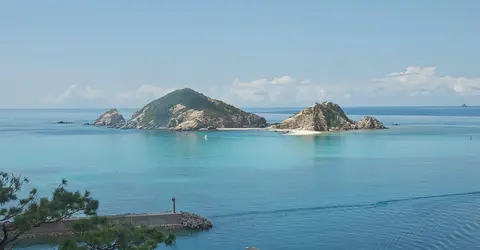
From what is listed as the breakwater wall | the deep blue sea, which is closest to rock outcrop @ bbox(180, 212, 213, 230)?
the breakwater wall

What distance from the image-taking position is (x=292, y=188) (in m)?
67.2

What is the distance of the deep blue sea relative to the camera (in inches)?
1718

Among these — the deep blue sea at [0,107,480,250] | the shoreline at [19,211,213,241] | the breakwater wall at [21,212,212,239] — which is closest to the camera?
the deep blue sea at [0,107,480,250]

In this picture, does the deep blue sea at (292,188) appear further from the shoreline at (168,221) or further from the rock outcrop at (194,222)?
the shoreline at (168,221)

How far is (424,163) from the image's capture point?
95.1 m

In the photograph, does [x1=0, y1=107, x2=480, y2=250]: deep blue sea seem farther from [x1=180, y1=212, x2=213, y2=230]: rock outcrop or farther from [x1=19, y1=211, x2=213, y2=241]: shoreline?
[x1=19, y1=211, x2=213, y2=241]: shoreline

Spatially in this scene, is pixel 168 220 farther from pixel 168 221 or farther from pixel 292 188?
pixel 292 188

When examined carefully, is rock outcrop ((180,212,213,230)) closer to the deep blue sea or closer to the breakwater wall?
the breakwater wall

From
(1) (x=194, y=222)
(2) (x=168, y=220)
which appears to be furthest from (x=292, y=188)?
(2) (x=168, y=220)

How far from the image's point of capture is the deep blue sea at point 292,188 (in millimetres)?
43625

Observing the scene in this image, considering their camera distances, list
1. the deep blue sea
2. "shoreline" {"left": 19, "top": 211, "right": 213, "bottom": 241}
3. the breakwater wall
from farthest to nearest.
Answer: the breakwater wall
"shoreline" {"left": 19, "top": 211, "right": 213, "bottom": 241}
the deep blue sea

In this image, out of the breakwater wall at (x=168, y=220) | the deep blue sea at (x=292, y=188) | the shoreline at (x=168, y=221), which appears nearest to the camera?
the deep blue sea at (x=292, y=188)

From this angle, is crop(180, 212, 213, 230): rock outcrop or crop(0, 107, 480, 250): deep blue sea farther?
crop(180, 212, 213, 230): rock outcrop

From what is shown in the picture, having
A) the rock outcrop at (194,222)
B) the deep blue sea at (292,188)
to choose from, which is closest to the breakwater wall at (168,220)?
the rock outcrop at (194,222)
